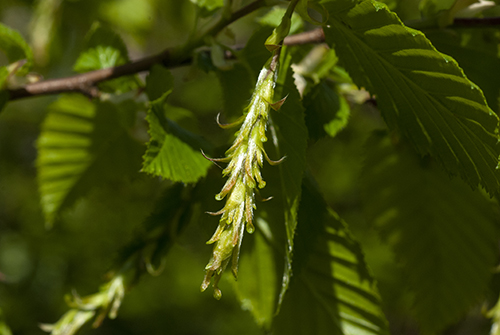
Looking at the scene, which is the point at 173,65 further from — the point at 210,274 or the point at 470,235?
the point at 470,235

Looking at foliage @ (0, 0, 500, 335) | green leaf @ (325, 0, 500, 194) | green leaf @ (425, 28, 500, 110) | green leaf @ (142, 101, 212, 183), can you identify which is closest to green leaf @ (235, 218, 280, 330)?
foliage @ (0, 0, 500, 335)

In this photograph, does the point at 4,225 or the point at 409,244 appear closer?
the point at 409,244

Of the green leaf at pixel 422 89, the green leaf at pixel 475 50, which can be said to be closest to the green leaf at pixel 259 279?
the green leaf at pixel 422 89

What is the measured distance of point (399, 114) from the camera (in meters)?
0.53

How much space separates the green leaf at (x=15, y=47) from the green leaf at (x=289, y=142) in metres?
0.45

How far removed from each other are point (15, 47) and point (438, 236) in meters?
0.83

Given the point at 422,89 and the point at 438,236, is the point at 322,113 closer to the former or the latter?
the point at 422,89

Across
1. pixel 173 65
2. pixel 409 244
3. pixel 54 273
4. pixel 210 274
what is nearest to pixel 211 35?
pixel 173 65

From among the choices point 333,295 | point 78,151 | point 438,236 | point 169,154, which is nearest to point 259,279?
point 333,295

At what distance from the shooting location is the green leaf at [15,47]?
2.43ft

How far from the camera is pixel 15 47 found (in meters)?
0.76

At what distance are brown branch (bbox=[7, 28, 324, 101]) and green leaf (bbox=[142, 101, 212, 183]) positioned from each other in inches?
5.5

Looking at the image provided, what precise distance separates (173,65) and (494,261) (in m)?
0.70

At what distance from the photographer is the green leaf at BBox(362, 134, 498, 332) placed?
2.78 feet
